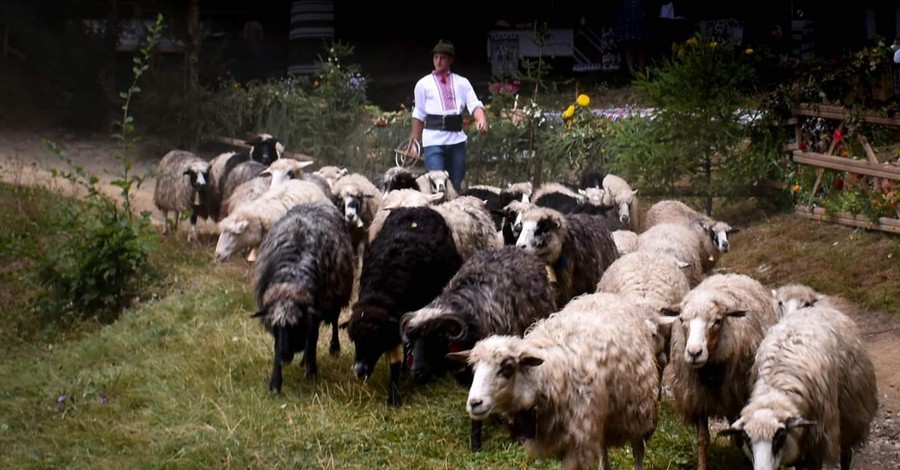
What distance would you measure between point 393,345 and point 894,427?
3044mm

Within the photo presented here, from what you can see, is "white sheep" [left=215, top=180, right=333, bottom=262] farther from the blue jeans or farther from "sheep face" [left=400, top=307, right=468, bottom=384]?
"sheep face" [left=400, top=307, right=468, bottom=384]

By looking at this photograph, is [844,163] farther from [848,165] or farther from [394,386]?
[394,386]

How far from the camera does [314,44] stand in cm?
1631

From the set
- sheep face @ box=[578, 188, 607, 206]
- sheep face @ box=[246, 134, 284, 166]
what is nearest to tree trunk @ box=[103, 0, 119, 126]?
sheep face @ box=[246, 134, 284, 166]

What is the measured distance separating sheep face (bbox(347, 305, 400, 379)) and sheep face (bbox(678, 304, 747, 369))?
1.78m

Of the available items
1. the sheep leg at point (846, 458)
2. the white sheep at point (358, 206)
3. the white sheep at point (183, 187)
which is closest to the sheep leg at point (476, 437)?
the sheep leg at point (846, 458)

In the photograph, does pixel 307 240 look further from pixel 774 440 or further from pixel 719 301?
pixel 774 440

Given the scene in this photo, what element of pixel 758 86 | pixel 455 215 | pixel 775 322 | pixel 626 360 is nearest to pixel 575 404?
pixel 626 360

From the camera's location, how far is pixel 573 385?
4.68 meters

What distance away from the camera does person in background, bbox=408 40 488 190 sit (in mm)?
9766

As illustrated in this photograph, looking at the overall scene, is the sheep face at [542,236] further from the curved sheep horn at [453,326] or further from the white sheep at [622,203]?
the white sheep at [622,203]

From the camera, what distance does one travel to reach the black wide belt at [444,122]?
978 centimetres

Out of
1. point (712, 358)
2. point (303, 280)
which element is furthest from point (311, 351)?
point (712, 358)

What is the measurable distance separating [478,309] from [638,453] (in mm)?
1247
